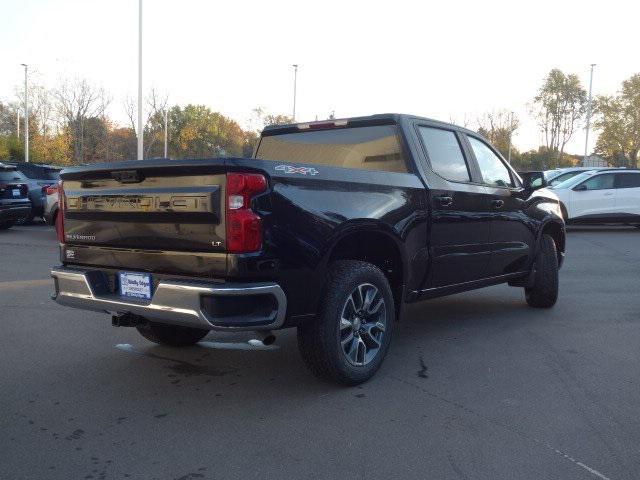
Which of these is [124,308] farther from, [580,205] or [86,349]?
[580,205]

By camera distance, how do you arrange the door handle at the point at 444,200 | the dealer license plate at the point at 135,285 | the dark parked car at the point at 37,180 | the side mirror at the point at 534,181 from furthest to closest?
1. the dark parked car at the point at 37,180
2. the side mirror at the point at 534,181
3. the door handle at the point at 444,200
4. the dealer license plate at the point at 135,285

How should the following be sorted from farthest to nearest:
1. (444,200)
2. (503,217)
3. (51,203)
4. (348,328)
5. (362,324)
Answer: (51,203) → (503,217) → (444,200) → (362,324) → (348,328)

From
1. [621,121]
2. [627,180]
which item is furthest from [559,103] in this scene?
[627,180]

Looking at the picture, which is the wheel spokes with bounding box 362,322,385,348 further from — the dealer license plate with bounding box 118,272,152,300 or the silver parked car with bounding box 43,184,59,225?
the silver parked car with bounding box 43,184,59,225

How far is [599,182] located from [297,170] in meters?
14.8

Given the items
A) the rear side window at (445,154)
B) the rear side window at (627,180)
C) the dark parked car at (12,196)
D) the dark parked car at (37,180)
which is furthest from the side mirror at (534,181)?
the dark parked car at (37,180)

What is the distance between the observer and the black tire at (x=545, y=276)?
6668 millimetres

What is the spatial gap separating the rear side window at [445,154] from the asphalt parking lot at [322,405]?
1469 millimetres

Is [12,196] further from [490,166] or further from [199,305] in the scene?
[199,305]

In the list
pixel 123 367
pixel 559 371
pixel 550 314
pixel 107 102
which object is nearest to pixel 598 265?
pixel 550 314

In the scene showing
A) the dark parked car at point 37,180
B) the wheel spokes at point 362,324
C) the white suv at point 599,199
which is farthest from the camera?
the white suv at point 599,199

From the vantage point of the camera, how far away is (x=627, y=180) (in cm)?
1662

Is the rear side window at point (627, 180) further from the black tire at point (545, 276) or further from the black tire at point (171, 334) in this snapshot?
the black tire at point (171, 334)

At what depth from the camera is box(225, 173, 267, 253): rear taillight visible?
3.47 m
